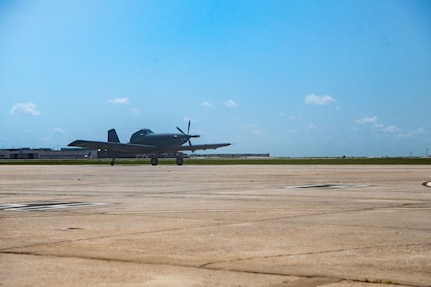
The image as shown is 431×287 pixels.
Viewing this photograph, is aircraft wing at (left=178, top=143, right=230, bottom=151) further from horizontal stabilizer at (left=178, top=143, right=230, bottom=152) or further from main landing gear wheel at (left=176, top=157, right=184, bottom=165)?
main landing gear wheel at (left=176, top=157, right=184, bottom=165)

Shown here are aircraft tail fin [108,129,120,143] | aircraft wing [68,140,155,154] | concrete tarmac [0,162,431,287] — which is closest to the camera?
concrete tarmac [0,162,431,287]

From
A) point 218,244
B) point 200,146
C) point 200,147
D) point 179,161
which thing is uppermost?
point 200,146

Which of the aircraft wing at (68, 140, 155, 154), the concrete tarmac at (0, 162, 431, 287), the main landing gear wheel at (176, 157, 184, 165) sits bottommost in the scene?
the concrete tarmac at (0, 162, 431, 287)

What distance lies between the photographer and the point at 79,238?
35.0 feet

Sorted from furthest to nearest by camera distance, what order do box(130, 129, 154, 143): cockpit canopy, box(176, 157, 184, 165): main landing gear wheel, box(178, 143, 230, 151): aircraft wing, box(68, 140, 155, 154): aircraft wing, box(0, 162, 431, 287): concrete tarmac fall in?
box(130, 129, 154, 143): cockpit canopy < box(178, 143, 230, 151): aircraft wing < box(68, 140, 155, 154): aircraft wing < box(176, 157, 184, 165): main landing gear wheel < box(0, 162, 431, 287): concrete tarmac

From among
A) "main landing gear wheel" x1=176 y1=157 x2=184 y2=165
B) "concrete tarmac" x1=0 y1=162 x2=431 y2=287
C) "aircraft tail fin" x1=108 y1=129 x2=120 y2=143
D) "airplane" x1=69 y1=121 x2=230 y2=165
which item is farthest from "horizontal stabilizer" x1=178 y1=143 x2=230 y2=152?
"concrete tarmac" x1=0 y1=162 x2=431 y2=287

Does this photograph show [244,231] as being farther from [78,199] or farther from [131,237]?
[78,199]

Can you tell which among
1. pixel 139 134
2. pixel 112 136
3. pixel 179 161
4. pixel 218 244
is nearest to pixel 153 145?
pixel 139 134

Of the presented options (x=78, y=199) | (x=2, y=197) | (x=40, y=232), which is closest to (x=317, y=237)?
(x=40, y=232)

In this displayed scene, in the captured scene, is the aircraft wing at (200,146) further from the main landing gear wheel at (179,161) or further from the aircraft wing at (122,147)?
the main landing gear wheel at (179,161)

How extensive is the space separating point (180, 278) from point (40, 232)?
4710 mm

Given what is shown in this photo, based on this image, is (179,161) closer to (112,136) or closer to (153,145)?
(153,145)

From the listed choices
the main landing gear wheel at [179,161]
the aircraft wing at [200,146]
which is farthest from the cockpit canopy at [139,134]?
the main landing gear wheel at [179,161]

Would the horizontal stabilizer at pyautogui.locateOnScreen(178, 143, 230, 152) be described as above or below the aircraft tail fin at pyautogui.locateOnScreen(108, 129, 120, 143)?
below
